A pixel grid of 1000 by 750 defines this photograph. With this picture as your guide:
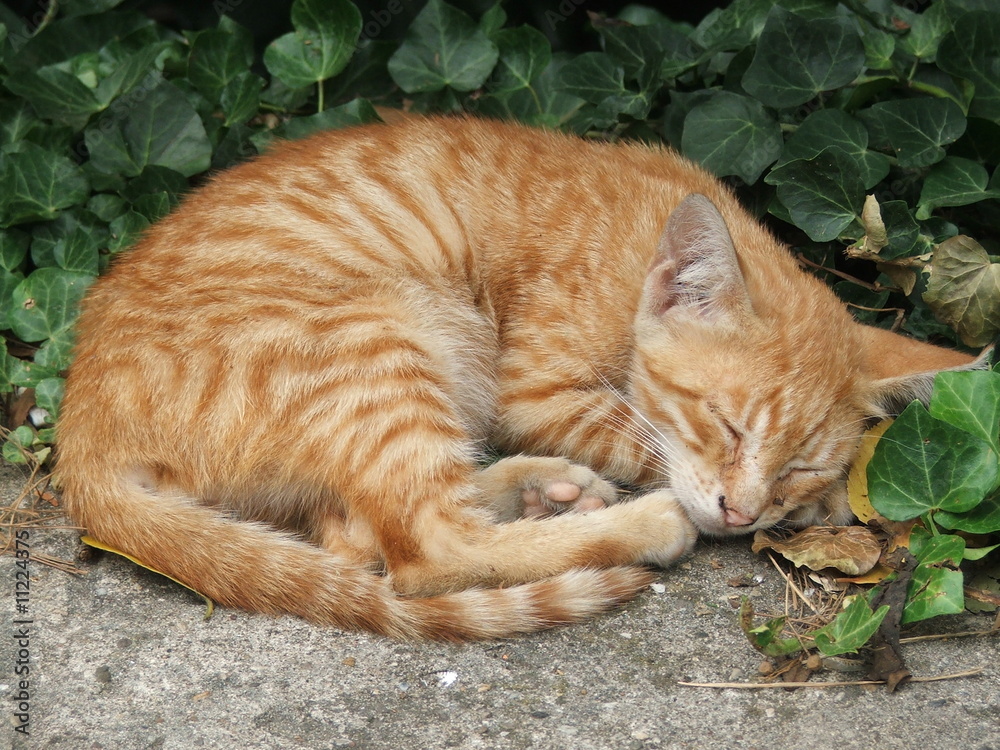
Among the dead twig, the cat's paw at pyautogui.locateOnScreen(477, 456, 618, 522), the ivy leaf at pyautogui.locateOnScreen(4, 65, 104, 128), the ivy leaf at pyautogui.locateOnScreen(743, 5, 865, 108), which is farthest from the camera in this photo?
the ivy leaf at pyautogui.locateOnScreen(4, 65, 104, 128)

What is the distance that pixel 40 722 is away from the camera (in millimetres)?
1982

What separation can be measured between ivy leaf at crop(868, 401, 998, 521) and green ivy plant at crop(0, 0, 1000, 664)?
0.69m

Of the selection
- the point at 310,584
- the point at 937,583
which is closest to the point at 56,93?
the point at 310,584

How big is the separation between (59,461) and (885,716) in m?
2.06

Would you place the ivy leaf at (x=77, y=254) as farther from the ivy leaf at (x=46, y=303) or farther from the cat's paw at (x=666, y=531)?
the cat's paw at (x=666, y=531)

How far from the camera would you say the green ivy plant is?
9.86 feet

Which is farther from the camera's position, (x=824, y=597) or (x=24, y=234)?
(x=24, y=234)

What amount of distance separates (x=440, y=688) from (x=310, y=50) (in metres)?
2.47

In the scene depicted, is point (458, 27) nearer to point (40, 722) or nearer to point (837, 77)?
point (837, 77)

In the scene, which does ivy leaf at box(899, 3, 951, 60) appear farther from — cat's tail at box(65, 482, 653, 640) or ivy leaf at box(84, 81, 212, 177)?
ivy leaf at box(84, 81, 212, 177)

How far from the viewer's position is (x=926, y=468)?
91.7 inches

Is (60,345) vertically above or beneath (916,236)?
beneath

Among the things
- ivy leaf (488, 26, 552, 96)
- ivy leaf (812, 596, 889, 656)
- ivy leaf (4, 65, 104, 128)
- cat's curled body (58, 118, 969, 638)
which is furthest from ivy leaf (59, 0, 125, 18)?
ivy leaf (812, 596, 889, 656)

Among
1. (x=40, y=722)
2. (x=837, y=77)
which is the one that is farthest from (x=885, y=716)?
(x=837, y=77)
